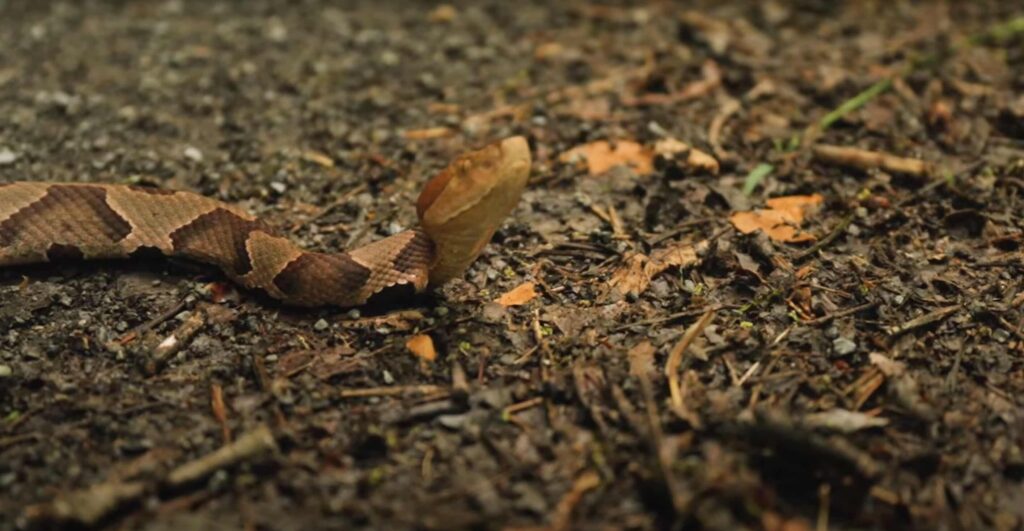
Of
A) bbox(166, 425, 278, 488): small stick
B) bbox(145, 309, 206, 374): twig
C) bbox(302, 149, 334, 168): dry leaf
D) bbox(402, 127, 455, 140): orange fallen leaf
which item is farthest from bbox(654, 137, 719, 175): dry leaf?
bbox(166, 425, 278, 488): small stick

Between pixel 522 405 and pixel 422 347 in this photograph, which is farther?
pixel 422 347

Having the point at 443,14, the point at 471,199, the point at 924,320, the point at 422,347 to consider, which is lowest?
the point at 924,320

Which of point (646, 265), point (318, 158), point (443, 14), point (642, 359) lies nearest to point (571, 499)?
point (642, 359)

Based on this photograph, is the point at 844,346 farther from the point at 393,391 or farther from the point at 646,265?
the point at 393,391

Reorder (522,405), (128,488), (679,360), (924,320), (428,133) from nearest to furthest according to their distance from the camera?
1. (128,488)
2. (522,405)
3. (679,360)
4. (924,320)
5. (428,133)

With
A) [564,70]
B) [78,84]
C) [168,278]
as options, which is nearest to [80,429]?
[168,278]

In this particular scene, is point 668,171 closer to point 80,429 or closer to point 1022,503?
point 1022,503

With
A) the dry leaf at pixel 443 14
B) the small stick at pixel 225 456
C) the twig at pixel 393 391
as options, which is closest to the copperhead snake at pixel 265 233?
the twig at pixel 393 391
